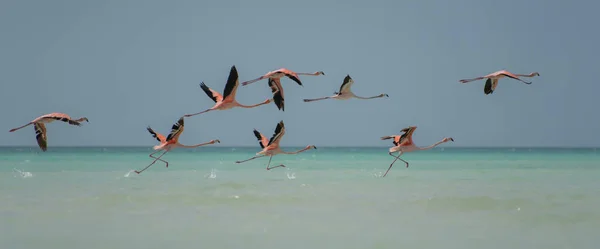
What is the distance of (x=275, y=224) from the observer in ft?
45.0

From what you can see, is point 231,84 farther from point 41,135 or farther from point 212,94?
point 41,135

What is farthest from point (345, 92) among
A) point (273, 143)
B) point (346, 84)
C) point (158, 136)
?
point (158, 136)

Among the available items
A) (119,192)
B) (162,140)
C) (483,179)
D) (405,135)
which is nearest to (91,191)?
Answer: (119,192)

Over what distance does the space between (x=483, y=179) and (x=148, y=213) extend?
14323mm

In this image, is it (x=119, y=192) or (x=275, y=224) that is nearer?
(x=275, y=224)

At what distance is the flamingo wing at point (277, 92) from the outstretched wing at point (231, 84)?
71 cm

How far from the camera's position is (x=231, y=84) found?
12.1 m

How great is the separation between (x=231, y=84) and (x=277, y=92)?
0.92m

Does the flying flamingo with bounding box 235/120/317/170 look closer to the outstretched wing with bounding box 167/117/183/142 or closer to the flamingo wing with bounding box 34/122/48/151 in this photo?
the outstretched wing with bounding box 167/117/183/142

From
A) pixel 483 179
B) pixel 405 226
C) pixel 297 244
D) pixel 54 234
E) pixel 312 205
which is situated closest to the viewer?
pixel 297 244

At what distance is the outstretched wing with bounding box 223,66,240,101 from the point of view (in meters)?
11.9

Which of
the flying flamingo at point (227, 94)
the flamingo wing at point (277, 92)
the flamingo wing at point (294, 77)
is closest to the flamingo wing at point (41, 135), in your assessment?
the flying flamingo at point (227, 94)

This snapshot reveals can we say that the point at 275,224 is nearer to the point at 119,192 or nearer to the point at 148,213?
the point at 148,213

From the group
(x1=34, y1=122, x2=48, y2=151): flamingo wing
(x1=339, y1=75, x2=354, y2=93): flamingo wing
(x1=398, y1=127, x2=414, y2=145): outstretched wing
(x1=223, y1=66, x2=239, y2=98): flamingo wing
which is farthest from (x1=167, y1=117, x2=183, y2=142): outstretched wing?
(x1=398, y1=127, x2=414, y2=145): outstretched wing
